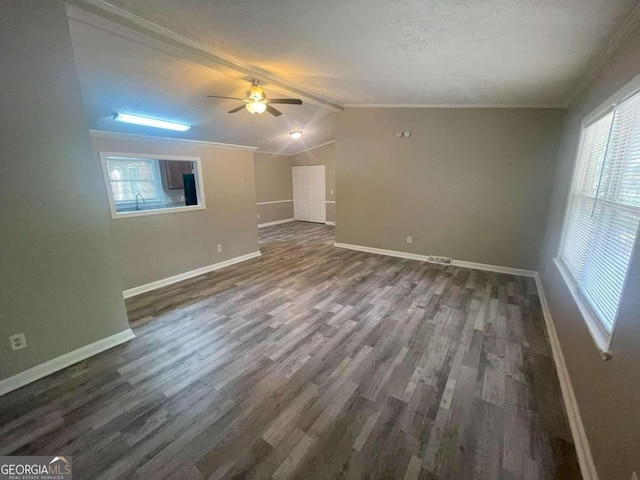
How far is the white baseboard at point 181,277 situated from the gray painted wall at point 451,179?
2.44 meters

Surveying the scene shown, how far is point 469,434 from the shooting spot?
161 cm

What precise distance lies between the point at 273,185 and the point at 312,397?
7.79 metres

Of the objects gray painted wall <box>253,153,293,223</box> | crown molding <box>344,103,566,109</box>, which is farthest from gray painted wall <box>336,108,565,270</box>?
gray painted wall <box>253,153,293,223</box>

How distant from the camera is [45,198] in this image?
6.61 ft

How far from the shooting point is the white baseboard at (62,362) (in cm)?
199

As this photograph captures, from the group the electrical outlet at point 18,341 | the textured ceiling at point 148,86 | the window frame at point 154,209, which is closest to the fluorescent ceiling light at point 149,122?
the textured ceiling at point 148,86

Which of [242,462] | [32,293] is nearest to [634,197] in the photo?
[242,462]

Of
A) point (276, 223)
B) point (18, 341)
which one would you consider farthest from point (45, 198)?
point (276, 223)

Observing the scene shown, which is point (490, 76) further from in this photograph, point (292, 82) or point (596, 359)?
point (596, 359)

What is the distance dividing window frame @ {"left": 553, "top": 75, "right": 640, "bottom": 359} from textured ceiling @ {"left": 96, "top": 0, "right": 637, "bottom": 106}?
42 centimetres

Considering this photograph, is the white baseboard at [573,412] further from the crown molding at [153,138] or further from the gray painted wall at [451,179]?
the crown molding at [153,138]

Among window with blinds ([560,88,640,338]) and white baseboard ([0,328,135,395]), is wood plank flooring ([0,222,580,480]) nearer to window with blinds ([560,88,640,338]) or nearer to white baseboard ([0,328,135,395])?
white baseboard ([0,328,135,395])

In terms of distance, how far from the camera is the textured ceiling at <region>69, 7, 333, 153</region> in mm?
2168

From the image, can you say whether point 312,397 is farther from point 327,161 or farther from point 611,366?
point 327,161
